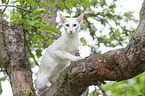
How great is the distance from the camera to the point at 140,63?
5.22ft

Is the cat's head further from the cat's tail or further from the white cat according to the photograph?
the cat's tail

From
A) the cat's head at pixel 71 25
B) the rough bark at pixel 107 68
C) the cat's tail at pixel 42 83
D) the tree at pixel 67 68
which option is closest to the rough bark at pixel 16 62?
the tree at pixel 67 68

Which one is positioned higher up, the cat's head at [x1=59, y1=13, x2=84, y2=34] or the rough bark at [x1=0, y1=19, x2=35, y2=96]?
the cat's head at [x1=59, y1=13, x2=84, y2=34]

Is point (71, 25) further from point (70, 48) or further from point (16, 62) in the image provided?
point (16, 62)

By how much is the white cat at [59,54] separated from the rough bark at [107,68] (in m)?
0.74

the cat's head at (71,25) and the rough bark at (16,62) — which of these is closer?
the rough bark at (16,62)

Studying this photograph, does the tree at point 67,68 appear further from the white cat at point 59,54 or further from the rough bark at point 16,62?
the white cat at point 59,54

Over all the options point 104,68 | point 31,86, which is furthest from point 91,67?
point 31,86

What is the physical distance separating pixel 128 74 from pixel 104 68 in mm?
278

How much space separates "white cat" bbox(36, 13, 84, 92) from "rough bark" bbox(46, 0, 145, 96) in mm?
738

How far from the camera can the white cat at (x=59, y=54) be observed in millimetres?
3318

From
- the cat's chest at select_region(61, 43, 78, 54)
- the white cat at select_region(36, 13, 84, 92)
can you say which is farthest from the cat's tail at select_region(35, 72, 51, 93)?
the cat's chest at select_region(61, 43, 78, 54)

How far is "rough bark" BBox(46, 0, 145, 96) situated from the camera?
1595 millimetres

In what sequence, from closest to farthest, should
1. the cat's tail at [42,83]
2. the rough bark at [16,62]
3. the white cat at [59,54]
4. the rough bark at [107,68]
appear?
the rough bark at [107,68]
the rough bark at [16,62]
the white cat at [59,54]
the cat's tail at [42,83]
